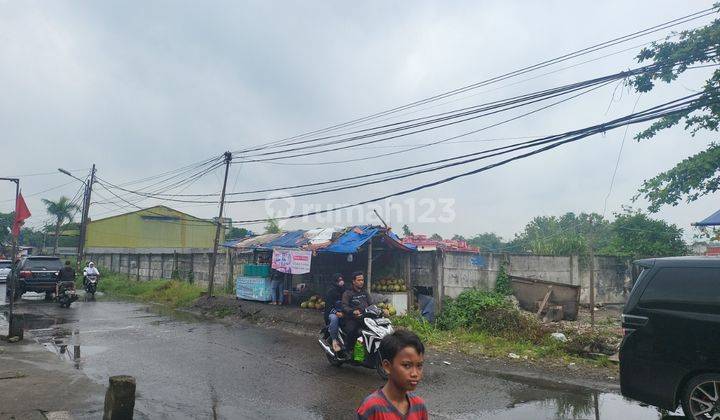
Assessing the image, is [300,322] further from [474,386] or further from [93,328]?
[474,386]

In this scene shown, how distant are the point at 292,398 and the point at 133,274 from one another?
26.2 metres

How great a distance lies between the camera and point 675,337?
5148 millimetres

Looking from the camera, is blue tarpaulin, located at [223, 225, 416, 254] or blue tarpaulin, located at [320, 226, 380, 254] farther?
blue tarpaulin, located at [223, 225, 416, 254]

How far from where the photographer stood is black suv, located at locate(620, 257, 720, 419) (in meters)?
4.95

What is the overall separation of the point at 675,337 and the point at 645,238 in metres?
13.7

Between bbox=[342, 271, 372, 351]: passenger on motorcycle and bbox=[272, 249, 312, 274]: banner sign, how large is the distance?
6.38 m

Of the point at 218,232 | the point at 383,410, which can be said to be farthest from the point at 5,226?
the point at 383,410

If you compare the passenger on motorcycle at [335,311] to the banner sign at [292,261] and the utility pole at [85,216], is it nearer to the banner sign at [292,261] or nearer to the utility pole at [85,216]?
the banner sign at [292,261]

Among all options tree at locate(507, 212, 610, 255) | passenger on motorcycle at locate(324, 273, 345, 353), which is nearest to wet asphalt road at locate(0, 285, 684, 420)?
passenger on motorcycle at locate(324, 273, 345, 353)

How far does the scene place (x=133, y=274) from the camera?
97.9 feet

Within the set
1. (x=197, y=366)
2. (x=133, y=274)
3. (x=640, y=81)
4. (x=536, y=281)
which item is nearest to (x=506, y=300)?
(x=536, y=281)

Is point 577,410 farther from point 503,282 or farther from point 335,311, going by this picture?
point 503,282

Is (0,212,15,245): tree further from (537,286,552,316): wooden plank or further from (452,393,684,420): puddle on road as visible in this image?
(452,393,684,420): puddle on road

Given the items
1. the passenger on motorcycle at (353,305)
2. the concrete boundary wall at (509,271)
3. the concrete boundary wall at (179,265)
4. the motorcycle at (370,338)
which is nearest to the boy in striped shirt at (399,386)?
the motorcycle at (370,338)
